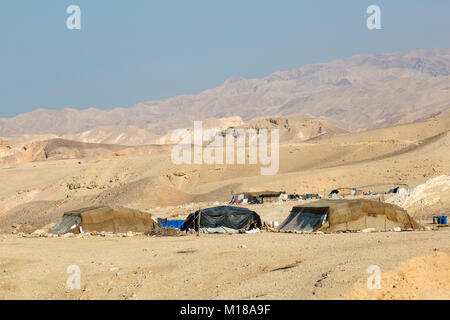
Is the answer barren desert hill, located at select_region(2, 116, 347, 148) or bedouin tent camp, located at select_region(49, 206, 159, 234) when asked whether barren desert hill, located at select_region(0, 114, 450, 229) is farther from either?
barren desert hill, located at select_region(2, 116, 347, 148)

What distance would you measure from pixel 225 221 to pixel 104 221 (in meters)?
5.27

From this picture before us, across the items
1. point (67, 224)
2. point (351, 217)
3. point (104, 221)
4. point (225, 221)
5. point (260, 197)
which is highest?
point (351, 217)

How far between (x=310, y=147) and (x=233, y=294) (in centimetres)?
5648

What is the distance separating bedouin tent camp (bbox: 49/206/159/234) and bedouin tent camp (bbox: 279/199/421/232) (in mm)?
6951

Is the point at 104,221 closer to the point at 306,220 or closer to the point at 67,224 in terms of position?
the point at 67,224

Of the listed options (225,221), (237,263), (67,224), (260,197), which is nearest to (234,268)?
(237,263)

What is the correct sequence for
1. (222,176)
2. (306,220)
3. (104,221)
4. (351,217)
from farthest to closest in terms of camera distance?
1. (222,176)
2. (104,221)
3. (306,220)
4. (351,217)

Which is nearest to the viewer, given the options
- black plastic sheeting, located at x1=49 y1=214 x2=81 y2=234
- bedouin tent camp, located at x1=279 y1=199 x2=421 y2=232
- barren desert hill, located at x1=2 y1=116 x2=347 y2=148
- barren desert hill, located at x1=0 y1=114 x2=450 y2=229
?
bedouin tent camp, located at x1=279 y1=199 x2=421 y2=232

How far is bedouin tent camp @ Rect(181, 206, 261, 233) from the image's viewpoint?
25.0 metres

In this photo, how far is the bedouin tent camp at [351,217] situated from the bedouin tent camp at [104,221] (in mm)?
6951

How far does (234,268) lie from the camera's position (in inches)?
584

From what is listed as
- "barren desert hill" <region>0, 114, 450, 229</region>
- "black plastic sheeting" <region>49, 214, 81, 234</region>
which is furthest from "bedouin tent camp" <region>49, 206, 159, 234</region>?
"barren desert hill" <region>0, 114, 450, 229</region>

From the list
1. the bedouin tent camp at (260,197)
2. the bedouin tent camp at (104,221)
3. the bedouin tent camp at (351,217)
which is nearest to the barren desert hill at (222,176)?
the bedouin tent camp at (260,197)

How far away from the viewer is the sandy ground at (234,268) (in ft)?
38.5
